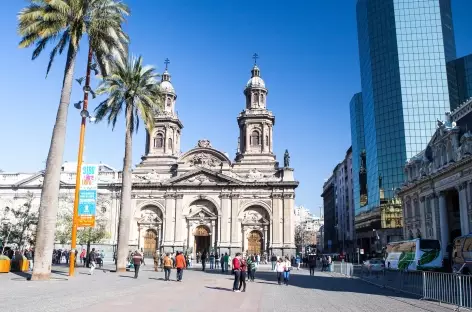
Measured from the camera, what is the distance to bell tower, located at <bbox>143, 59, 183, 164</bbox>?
2411 inches

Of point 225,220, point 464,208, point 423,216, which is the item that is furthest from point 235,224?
point 464,208

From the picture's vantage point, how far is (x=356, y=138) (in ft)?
344

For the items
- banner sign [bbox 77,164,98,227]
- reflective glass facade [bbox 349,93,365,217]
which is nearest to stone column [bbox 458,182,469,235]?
banner sign [bbox 77,164,98,227]

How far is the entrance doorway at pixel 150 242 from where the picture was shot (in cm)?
5781

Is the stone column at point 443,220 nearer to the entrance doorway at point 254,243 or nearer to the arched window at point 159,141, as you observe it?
the entrance doorway at point 254,243

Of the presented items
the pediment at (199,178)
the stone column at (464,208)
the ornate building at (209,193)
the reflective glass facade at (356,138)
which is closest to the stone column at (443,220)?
the stone column at (464,208)

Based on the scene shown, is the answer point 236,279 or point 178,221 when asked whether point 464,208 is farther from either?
point 178,221

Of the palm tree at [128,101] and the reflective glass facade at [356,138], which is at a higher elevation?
the reflective glass facade at [356,138]

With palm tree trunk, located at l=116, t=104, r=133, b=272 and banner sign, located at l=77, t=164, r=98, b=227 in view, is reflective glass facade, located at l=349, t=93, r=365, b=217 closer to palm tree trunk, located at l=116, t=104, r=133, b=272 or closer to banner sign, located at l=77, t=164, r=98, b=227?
palm tree trunk, located at l=116, t=104, r=133, b=272

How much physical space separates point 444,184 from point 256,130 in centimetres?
2613

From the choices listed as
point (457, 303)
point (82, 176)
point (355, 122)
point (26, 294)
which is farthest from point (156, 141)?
point (355, 122)

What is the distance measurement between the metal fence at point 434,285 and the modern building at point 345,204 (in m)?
78.5

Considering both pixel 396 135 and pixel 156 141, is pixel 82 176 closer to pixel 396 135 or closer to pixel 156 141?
pixel 156 141

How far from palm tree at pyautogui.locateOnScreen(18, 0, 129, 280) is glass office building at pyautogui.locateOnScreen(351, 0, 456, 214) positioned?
220 feet
